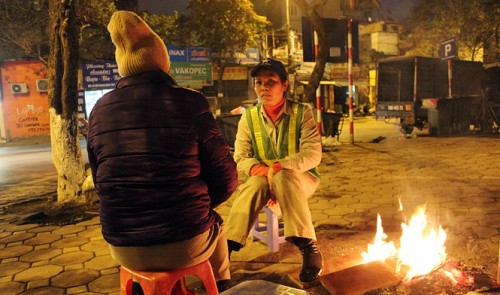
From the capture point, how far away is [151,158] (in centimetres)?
215

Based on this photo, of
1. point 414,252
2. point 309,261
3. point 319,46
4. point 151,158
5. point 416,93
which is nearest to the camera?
point 151,158

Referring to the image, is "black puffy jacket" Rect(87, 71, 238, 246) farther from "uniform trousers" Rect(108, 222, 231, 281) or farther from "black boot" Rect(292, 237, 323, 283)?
"black boot" Rect(292, 237, 323, 283)

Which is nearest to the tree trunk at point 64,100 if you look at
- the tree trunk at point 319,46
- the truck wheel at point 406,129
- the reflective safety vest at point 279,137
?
the reflective safety vest at point 279,137

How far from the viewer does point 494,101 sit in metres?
15.0

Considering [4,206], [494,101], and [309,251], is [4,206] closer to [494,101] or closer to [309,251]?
[309,251]

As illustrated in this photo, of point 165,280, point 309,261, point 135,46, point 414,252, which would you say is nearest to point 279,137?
point 309,261

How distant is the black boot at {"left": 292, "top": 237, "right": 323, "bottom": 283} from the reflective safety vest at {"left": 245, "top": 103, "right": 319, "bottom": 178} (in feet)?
2.14

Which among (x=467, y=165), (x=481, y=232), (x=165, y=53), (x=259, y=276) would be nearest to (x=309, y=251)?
(x=259, y=276)

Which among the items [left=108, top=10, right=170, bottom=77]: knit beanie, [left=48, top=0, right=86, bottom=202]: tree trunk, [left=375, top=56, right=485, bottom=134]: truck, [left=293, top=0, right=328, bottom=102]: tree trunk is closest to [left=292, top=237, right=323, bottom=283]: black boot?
[left=108, top=10, right=170, bottom=77]: knit beanie

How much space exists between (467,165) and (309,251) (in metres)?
6.44

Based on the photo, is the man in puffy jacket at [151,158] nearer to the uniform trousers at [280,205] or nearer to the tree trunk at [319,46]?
the uniform trousers at [280,205]

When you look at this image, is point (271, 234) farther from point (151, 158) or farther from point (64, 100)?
point (64, 100)

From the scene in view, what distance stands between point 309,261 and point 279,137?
111cm

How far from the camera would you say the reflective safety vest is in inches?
151
